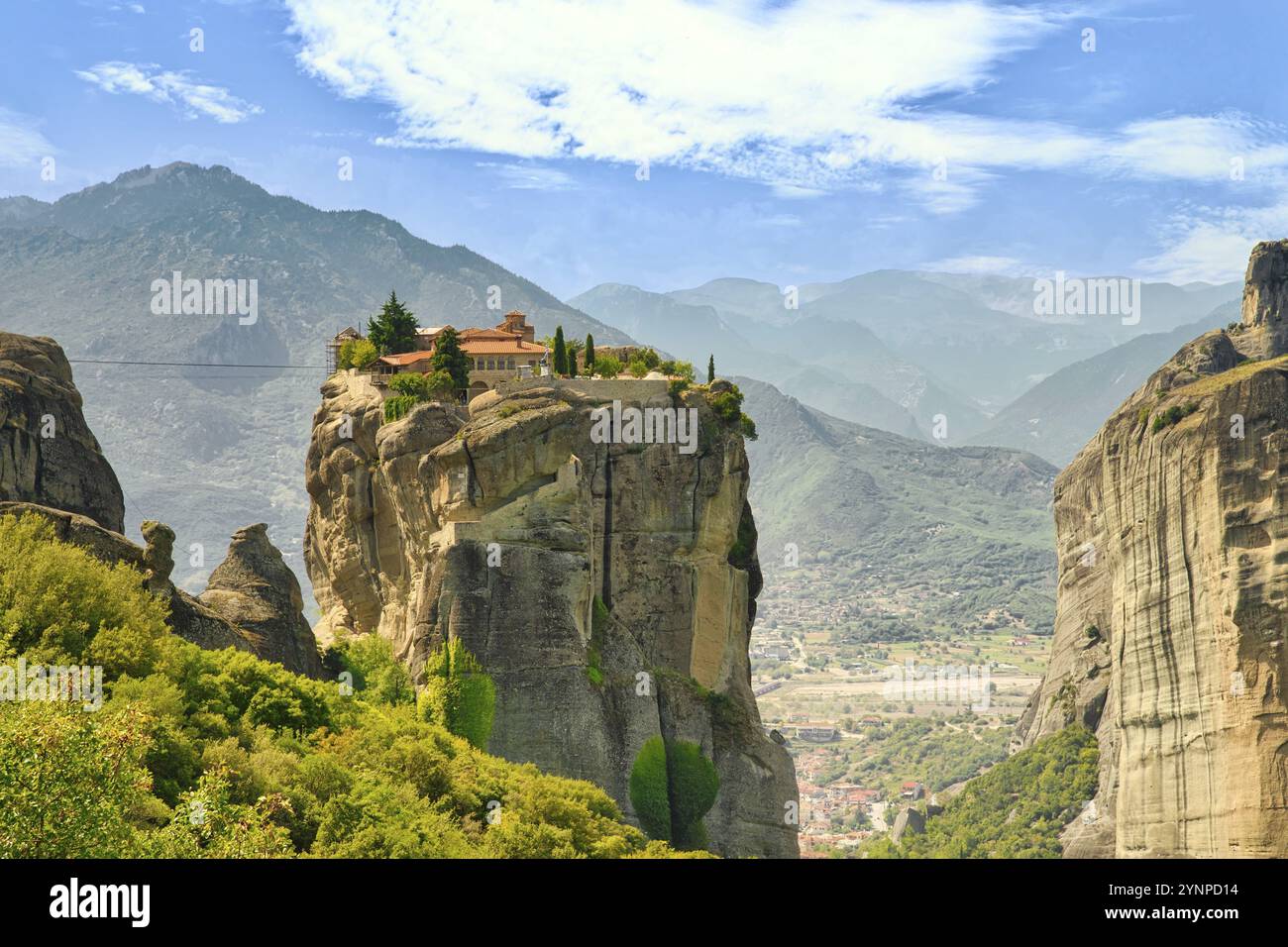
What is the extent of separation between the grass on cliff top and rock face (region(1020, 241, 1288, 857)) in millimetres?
168

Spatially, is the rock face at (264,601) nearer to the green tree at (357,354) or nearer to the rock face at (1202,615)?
the green tree at (357,354)

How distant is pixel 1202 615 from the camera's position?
269 feet

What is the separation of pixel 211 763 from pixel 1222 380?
210 ft

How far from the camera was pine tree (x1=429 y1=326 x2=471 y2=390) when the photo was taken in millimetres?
73562

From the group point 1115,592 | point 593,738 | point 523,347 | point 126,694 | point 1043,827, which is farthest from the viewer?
point 1043,827

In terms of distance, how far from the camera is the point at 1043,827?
115 m

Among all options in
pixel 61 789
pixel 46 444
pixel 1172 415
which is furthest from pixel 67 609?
pixel 1172 415

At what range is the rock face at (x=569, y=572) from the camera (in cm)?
6147

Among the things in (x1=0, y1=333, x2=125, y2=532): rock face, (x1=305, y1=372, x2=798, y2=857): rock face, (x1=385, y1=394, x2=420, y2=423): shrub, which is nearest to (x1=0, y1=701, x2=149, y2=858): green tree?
(x1=0, y1=333, x2=125, y2=532): rock face

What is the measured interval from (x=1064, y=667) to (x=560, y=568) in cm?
7461
